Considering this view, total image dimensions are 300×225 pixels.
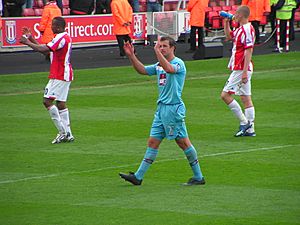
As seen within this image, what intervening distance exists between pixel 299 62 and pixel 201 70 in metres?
3.32

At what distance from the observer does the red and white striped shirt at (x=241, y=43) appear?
1616 centimetres

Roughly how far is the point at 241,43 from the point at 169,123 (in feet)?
14.6

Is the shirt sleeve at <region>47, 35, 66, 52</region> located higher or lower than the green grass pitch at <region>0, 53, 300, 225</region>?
higher

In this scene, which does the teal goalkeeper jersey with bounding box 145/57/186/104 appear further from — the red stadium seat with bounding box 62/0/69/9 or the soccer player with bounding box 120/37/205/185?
the red stadium seat with bounding box 62/0/69/9

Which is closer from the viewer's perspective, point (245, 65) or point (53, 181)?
point (53, 181)

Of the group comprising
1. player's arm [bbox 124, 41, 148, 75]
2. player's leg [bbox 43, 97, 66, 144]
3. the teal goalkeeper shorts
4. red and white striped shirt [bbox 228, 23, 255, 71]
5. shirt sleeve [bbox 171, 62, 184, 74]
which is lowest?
player's leg [bbox 43, 97, 66, 144]

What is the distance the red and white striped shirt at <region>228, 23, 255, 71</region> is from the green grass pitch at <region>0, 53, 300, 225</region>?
4.00 feet

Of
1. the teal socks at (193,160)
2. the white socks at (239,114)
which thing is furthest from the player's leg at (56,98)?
the teal socks at (193,160)

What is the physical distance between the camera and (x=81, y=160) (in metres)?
14.3

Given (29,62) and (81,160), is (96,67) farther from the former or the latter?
(81,160)

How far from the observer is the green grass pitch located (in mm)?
10914

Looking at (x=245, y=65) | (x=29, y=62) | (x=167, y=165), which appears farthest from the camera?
(x=29, y=62)

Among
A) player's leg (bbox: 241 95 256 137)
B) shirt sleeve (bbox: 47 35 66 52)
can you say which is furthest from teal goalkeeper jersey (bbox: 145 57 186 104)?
player's leg (bbox: 241 95 256 137)

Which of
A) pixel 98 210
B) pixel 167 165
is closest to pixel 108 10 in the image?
pixel 167 165
